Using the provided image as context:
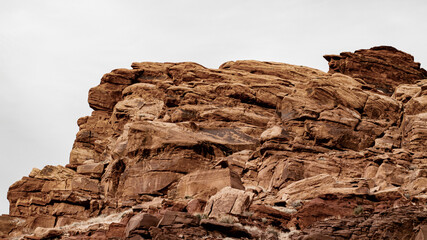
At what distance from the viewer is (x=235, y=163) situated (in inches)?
1302

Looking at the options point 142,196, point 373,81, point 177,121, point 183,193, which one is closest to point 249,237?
point 183,193

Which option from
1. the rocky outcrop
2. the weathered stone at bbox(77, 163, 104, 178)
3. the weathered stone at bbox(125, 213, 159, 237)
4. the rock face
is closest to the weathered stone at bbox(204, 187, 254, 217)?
the rock face

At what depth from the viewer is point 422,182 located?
25.7 m

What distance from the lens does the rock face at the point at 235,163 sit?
67.6ft

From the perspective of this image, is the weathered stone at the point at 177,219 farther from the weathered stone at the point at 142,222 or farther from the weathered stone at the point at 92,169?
the weathered stone at the point at 92,169

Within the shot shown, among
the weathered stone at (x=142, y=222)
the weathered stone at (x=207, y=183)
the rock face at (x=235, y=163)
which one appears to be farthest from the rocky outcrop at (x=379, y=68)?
the weathered stone at (x=142, y=222)

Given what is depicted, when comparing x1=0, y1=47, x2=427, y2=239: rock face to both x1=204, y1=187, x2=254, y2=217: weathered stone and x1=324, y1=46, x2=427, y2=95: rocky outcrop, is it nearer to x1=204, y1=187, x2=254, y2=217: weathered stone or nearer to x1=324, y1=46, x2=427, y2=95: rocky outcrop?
x1=204, y1=187, x2=254, y2=217: weathered stone

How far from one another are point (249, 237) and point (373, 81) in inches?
1451

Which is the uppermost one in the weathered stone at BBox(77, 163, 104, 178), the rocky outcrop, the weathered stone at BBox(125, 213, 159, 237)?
the rocky outcrop

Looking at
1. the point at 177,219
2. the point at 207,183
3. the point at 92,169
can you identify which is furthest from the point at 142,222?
the point at 92,169

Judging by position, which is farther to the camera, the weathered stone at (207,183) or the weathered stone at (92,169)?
the weathered stone at (92,169)

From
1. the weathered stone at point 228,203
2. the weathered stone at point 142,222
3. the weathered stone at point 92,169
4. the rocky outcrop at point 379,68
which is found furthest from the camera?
the rocky outcrop at point 379,68

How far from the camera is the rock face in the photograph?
20.6 m

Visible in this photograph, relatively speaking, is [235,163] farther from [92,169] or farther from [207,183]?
[92,169]
